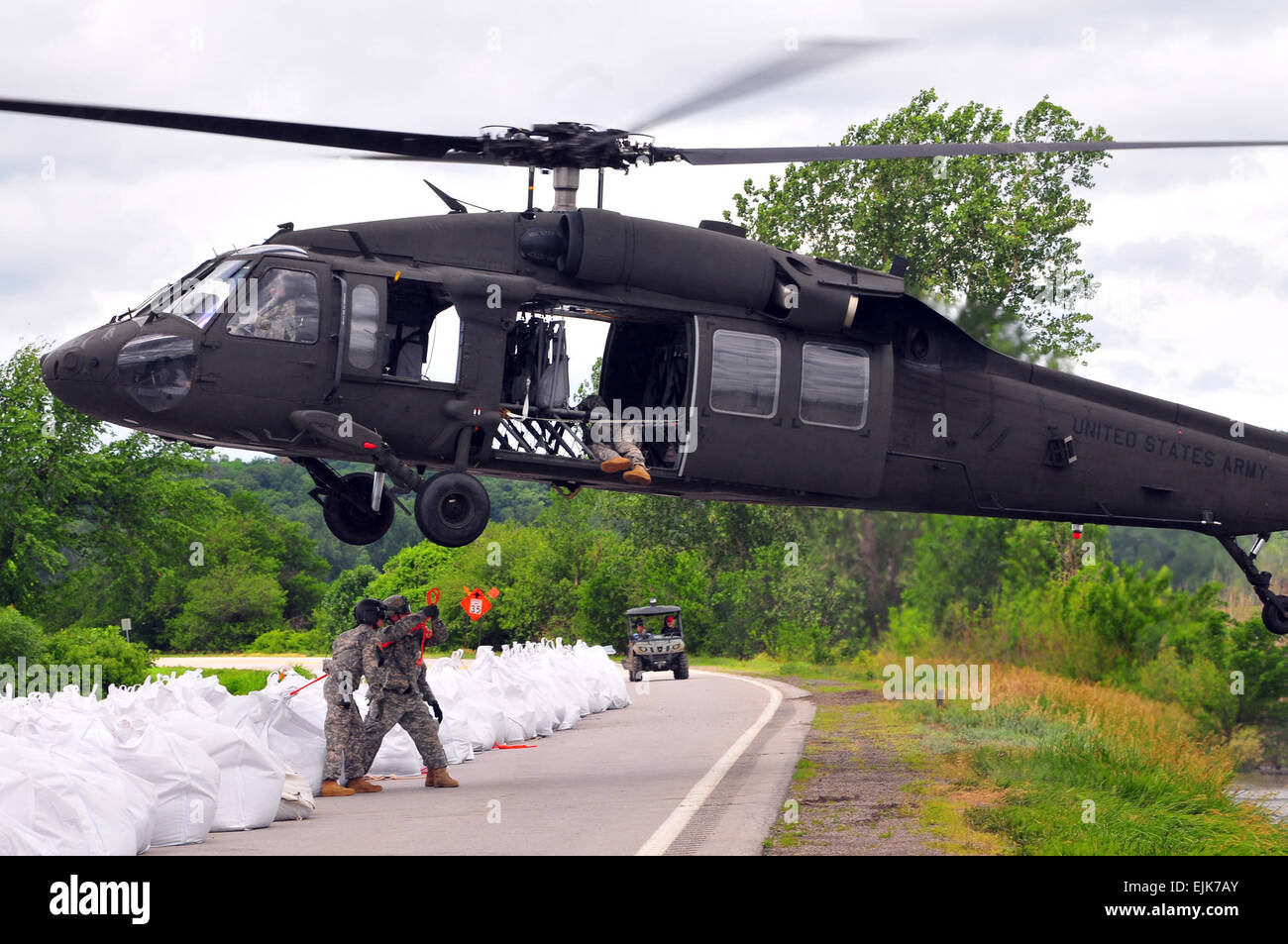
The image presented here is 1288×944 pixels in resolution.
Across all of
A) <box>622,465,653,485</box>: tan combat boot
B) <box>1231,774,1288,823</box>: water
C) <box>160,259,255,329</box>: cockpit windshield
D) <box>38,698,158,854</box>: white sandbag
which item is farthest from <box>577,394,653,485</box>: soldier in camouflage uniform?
<box>1231,774,1288,823</box>: water

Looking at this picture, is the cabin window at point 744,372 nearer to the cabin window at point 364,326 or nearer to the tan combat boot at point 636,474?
the tan combat boot at point 636,474

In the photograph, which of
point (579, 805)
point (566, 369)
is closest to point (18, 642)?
point (566, 369)

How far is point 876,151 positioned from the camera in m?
12.4

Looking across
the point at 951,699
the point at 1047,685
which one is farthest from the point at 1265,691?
the point at 951,699

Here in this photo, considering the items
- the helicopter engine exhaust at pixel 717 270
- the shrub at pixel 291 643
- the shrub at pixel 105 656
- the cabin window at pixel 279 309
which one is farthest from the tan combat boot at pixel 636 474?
the shrub at pixel 291 643

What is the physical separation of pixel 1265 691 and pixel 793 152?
2066cm

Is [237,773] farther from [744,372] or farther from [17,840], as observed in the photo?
[744,372]

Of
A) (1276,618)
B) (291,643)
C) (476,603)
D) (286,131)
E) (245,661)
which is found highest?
(286,131)

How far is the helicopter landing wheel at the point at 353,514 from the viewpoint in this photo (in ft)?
43.7

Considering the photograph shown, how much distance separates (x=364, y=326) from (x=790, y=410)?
4.11m

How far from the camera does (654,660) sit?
→ 1590 inches

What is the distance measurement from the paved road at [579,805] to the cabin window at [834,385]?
140 inches

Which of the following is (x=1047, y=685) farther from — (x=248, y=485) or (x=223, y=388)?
(x=248, y=485)

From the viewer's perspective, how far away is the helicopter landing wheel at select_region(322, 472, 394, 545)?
43.7 feet
